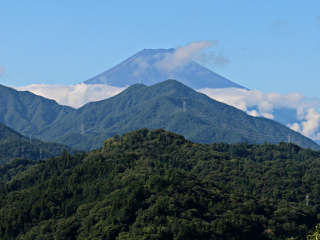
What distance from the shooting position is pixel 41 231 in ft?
378

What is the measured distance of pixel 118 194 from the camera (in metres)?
119

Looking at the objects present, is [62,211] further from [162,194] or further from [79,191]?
[162,194]

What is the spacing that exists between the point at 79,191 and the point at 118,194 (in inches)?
822

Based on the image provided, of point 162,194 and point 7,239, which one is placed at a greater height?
point 162,194

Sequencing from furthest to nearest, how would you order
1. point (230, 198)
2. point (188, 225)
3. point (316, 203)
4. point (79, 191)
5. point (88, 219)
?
point (316, 203) < point (79, 191) < point (230, 198) < point (88, 219) < point (188, 225)

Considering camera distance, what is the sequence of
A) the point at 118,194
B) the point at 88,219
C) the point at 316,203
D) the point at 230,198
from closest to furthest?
the point at 88,219, the point at 118,194, the point at 230,198, the point at 316,203

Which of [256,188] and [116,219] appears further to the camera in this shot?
[256,188]

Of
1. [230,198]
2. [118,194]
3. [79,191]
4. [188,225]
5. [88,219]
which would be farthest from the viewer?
[79,191]

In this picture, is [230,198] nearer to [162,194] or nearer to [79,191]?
[162,194]

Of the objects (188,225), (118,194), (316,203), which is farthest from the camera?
(316,203)

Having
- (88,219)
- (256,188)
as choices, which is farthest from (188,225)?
(256,188)

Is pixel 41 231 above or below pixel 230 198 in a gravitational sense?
below

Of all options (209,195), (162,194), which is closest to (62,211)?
(162,194)

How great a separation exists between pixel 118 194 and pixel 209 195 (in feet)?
65.1
